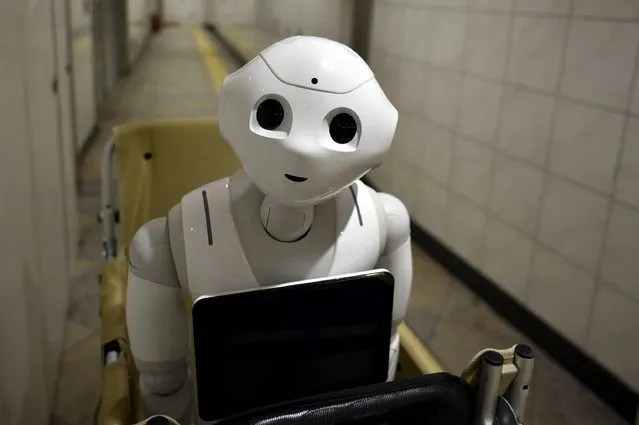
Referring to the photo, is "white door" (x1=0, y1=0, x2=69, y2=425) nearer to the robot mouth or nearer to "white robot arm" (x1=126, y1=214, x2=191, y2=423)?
"white robot arm" (x1=126, y1=214, x2=191, y2=423)

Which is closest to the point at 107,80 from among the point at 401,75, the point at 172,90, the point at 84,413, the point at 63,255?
the point at 172,90

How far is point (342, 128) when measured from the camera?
89cm

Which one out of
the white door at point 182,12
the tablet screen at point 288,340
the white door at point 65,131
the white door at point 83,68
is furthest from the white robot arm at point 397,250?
the white door at point 182,12

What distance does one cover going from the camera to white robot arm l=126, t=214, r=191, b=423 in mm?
1002

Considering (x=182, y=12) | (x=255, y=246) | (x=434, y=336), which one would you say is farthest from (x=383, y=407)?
(x=182, y=12)

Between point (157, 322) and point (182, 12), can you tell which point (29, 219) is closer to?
point (157, 322)

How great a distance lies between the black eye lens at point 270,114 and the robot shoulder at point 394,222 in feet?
0.86

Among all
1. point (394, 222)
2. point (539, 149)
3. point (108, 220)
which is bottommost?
point (108, 220)

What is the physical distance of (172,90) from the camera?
7215mm

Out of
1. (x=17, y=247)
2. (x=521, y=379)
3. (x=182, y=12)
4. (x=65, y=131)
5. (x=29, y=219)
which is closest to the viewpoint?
(x=521, y=379)

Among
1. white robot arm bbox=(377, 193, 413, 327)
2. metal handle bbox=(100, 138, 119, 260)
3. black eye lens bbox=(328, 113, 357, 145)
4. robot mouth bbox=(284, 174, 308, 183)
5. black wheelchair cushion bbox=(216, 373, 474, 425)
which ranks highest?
black eye lens bbox=(328, 113, 357, 145)

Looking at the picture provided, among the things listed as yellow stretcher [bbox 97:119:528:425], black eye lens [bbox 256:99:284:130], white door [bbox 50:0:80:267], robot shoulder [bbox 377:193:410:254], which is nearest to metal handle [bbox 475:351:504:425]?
robot shoulder [bbox 377:193:410:254]

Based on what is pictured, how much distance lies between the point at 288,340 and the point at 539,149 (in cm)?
149

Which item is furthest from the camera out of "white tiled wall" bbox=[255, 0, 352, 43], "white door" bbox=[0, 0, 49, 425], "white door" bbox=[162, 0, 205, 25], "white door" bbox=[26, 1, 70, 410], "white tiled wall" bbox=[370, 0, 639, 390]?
"white door" bbox=[162, 0, 205, 25]
